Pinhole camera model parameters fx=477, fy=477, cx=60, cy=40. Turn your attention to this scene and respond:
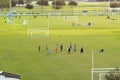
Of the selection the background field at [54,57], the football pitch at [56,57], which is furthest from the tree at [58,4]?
the background field at [54,57]

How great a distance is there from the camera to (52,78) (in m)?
36.6

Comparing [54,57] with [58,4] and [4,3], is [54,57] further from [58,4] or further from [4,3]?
[58,4]

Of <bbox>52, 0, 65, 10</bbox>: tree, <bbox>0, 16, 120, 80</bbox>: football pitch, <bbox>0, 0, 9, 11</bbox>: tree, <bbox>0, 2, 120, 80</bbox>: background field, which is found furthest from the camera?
<bbox>52, 0, 65, 10</bbox>: tree

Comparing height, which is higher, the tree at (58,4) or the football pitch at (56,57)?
the football pitch at (56,57)

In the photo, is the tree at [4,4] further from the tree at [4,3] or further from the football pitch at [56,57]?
the football pitch at [56,57]

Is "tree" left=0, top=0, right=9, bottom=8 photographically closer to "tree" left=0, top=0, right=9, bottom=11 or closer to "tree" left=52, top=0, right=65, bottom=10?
"tree" left=0, top=0, right=9, bottom=11

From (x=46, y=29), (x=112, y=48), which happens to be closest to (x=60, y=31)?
(x=46, y=29)

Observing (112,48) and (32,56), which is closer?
(32,56)

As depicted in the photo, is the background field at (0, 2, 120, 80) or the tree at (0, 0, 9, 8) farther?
the tree at (0, 0, 9, 8)

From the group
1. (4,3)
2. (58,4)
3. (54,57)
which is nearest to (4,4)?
(4,3)

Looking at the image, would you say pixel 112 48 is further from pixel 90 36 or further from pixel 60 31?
pixel 60 31

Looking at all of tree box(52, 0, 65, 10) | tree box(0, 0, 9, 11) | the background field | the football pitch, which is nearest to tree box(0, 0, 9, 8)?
tree box(0, 0, 9, 11)

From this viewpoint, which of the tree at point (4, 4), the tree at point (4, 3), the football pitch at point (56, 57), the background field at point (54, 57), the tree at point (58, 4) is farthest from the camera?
the tree at point (58, 4)

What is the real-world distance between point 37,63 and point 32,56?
4.83 metres
